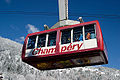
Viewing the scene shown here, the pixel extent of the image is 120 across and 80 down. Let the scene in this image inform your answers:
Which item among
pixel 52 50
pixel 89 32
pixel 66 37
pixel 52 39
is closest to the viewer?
pixel 89 32

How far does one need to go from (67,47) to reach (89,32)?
5.24ft

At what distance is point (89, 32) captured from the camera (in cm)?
888

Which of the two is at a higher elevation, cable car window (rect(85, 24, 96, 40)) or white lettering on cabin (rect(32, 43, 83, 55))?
cable car window (rect(85, 24, 96, 40))

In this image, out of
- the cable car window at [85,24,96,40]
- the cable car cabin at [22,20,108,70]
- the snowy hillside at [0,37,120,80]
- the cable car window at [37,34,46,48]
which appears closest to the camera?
the cable car cabin at [22,20,108,70]

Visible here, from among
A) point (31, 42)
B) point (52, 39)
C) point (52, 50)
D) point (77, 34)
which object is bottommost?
point (52, 50)

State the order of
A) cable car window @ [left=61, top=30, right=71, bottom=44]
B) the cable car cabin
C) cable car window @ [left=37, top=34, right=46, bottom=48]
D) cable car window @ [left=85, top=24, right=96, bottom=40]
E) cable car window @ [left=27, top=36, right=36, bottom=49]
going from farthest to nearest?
cable car window @ [left=27, top=36, right=36, bottom=49]
cable car window @ [left=37, top=34, right=46, bottom=48]
cable car window @ [left=61, top=30, right=71, bottom=44]
cable car window @ [left=85, top=24, right=96, bottom=40]
the cable car cabin

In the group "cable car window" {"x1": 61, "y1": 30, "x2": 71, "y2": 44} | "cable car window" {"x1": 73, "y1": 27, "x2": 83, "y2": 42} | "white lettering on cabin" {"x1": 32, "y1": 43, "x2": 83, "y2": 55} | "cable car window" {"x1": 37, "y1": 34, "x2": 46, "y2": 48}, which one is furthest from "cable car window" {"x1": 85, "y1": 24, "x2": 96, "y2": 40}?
"cable car window" {"x1": 37, "y1": 34, "x2": 46, "y2": 48}

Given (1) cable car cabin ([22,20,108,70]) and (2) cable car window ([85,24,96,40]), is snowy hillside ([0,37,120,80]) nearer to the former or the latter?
(1) cable car cabin ([22,20,108,70])

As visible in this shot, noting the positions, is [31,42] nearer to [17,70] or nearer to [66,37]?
[66,37]

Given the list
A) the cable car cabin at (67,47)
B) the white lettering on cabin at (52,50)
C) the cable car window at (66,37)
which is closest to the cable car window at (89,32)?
the cable car cabin at (67,47)

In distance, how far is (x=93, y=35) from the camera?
8.76m

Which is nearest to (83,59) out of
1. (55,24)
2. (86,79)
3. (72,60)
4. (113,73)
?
(72,60)

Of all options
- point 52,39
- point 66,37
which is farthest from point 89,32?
point 52,39

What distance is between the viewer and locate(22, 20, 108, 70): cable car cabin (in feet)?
28.3
